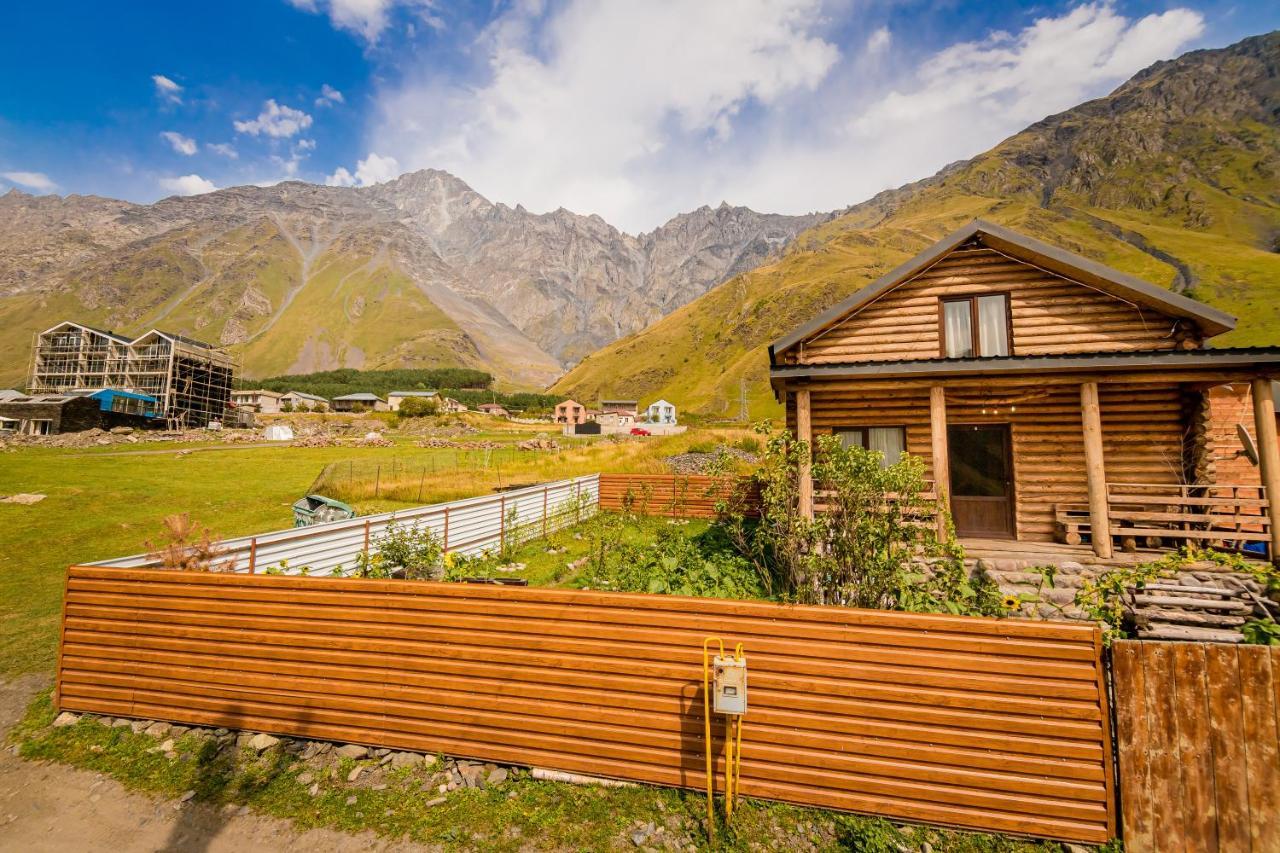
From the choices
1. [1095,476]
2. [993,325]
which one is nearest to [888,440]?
[993,325]

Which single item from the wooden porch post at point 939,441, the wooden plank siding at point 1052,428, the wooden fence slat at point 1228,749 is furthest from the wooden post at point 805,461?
the wooden fence slat at point 1228,749

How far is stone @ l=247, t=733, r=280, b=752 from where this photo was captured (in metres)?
5.08

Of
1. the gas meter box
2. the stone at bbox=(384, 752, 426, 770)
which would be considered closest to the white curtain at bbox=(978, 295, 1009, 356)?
the gas meter box

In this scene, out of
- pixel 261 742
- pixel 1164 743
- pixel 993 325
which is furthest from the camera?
pixel 993 325

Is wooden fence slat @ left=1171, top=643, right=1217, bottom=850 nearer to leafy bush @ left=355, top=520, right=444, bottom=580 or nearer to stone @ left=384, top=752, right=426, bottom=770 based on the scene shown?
stone @ left=384, top=752, right=426, bottom=770

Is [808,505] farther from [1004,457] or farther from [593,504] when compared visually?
[593,504]

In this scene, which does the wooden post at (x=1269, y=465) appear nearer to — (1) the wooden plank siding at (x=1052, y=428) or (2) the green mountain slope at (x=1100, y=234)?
(1) the wooden plank siding at (x=1052, y=428)

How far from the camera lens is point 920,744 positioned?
4.02 meters

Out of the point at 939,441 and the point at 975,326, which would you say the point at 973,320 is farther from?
the point at 939,441

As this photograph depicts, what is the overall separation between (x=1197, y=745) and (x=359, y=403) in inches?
5266

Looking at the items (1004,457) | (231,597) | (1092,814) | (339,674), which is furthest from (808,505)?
(231,597)

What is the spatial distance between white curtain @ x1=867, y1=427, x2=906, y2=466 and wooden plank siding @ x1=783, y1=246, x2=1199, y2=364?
177 cm

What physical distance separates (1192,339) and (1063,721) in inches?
457

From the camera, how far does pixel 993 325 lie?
38.4 feet
